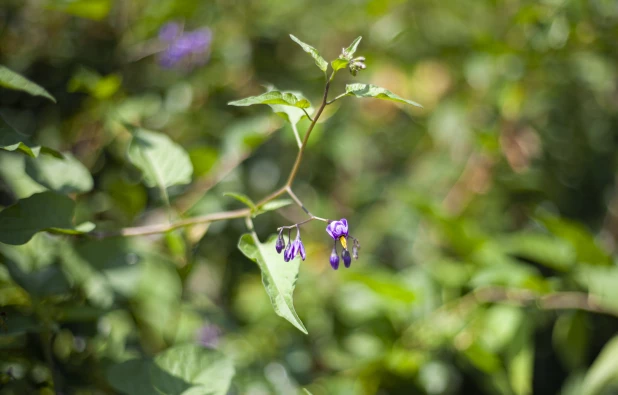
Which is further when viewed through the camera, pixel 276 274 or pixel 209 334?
pixel 209 334

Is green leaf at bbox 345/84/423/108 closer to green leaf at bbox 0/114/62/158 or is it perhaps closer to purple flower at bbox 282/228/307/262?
purple flower at bbox 282/228/307/262

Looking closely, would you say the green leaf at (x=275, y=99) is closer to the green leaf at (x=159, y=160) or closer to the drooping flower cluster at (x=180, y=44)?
the green leaf at (x=159, y=160)

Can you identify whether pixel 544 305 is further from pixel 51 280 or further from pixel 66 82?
pixel 66 82

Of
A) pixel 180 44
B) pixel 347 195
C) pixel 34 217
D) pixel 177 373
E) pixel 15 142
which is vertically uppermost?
pixel 15 142

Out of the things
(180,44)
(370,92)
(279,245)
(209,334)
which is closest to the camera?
(370,92)

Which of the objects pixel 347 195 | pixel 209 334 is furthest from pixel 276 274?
pixel 347 195

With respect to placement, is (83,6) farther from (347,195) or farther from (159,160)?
(347,195)

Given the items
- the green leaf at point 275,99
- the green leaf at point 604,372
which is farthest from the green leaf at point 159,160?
the green leaf at point 604,372
